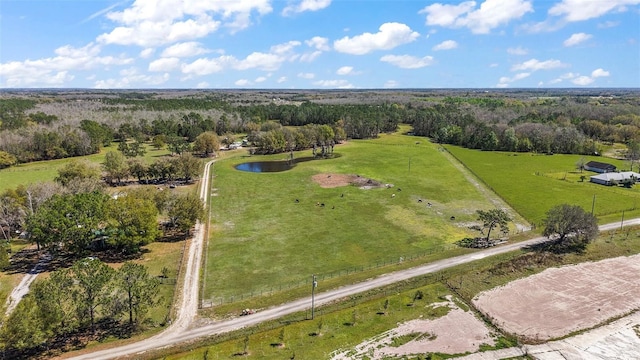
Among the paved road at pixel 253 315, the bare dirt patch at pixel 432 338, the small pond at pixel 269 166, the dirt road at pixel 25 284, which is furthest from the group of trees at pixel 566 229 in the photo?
the small pond at pixel 269 166

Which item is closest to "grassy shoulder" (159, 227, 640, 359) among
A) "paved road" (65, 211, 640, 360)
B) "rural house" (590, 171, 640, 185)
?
"paved road" (65, 211, 640, 360)

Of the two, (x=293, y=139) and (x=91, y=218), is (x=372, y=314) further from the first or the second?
(x=293, y=139)

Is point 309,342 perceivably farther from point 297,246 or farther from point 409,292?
point 297,246

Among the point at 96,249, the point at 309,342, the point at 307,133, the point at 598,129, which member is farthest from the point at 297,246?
the point at 598,129

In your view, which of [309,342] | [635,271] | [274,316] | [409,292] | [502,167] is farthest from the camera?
[502,167]

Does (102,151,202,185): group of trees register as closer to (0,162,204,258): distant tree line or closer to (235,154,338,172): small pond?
(235,154,338,172): small pond

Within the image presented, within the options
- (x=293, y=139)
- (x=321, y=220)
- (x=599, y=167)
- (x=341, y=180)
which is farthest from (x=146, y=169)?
(x=599, y=167)

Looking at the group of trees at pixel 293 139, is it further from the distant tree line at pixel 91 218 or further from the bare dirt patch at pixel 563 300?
the bare dirt patch at pixel 563 300
